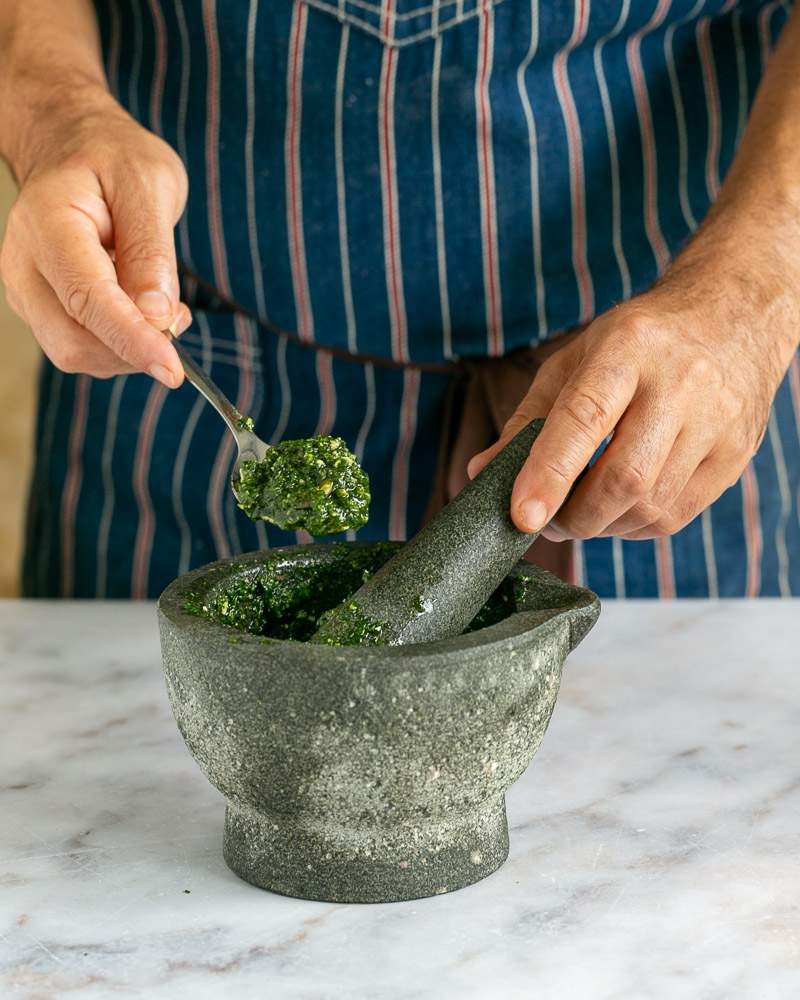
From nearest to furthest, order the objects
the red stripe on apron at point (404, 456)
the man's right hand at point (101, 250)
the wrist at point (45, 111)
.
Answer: the man's right hand at point (101, 250), the wrist at point (45, 111), the red stripe on apron at point (404, 456)

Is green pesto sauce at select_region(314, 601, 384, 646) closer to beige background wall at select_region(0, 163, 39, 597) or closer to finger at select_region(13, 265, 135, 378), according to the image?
finger at select_region(13, 265, 135, 378)

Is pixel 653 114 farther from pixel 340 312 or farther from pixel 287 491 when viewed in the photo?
pixel 287 491

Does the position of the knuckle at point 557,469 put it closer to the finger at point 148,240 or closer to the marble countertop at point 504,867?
the marble countertop at point 504,867

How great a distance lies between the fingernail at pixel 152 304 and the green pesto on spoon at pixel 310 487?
0.66ft

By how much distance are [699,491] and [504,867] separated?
481 mm

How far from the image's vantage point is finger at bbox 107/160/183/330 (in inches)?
54.2

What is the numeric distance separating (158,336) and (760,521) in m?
0.96

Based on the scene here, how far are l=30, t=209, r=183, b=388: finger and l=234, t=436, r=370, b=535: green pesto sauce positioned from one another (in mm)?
157

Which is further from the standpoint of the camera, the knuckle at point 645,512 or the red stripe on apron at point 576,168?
the red stripe on apron at point 576,168

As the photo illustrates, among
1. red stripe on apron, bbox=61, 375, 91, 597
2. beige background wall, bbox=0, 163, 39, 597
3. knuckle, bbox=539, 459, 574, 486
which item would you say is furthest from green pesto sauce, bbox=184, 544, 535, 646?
beige background wall, bbox=0, 163, 39, 597

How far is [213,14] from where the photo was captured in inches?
65.2

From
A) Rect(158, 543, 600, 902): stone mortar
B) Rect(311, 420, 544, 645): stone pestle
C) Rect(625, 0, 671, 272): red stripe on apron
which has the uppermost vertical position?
Rect(625, 0, 671, 272): red stripe on apron

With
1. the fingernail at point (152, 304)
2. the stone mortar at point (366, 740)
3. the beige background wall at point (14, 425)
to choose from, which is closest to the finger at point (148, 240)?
the fingernail at point (152, 304)

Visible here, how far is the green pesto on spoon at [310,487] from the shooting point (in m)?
1.24
